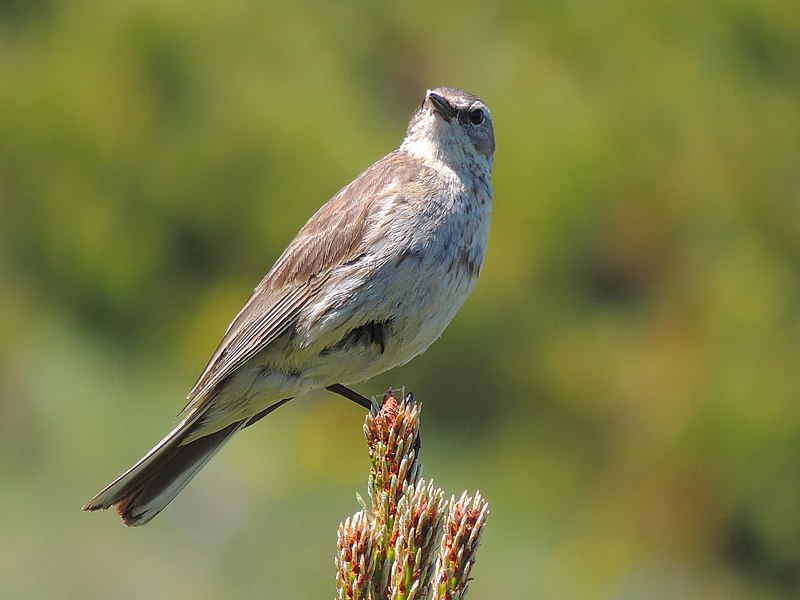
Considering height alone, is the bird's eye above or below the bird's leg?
above

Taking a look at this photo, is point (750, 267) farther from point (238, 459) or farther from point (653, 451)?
point (238, 459)

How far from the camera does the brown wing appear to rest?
14.2 ft

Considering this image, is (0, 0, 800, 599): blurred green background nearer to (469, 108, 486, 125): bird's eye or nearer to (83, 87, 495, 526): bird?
(83, 87, 495, 526): bird

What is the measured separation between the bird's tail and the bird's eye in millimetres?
1699

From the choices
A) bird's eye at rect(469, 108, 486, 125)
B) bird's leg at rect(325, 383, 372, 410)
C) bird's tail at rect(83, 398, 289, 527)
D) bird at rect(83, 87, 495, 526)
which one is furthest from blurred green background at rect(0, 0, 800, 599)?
bird's eye at rect(469, 108, 486, 125)

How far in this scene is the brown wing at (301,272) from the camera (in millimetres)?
4324

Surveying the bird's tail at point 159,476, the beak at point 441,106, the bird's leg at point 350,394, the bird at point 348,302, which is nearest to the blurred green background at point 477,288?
the bird's leg at point 350,394

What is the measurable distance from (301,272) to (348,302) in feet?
1.36

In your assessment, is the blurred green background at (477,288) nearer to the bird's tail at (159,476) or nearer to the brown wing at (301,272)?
the bird's tail at (159,476)

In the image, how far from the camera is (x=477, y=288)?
6.86 metres

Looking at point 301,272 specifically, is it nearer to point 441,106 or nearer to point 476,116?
point 441,106

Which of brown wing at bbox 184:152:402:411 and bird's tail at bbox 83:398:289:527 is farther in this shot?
brown wing at bbox 184:152:402:411

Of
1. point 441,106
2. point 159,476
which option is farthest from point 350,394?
point 441,106

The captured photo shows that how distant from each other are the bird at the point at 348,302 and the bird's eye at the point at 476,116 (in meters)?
0.18
